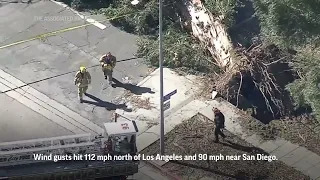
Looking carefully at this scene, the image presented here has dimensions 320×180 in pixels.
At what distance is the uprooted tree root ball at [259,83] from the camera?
20625mm

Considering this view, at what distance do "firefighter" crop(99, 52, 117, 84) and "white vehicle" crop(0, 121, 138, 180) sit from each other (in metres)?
4.08

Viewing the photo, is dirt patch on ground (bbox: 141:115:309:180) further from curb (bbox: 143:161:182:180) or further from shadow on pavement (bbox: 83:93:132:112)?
shadow on pavement (bbox: 83:93:132:112)

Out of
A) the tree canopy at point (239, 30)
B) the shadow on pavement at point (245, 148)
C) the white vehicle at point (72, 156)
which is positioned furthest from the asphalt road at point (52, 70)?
the shadow on pavement at point (245, 148)

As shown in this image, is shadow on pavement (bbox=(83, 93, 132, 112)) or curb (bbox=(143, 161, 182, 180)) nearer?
curb (bbox=(143, 161, 182, 180))

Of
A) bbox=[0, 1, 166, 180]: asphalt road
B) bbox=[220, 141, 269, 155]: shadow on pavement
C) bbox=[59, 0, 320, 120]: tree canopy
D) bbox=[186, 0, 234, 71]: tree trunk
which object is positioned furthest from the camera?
bbox=[186, 0, 234, 71]: tree trunk

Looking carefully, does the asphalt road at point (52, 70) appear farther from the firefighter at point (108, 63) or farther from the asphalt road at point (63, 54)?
the firefighter at point (108, 63)

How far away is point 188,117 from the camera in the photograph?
806 inches

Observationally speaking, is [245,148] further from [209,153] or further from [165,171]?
[165,171]

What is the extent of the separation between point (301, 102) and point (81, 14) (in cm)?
955

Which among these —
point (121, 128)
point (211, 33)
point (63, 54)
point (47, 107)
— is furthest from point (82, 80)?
point (211, 33)

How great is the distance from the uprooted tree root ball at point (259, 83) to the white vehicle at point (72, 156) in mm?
4410

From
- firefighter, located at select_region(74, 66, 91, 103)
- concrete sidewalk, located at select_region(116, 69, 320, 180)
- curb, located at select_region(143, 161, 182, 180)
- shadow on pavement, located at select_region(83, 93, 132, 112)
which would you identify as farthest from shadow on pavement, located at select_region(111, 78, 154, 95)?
curb, located at select_region(143, 161, 182, 180)

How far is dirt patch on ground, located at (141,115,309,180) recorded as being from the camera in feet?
60.5

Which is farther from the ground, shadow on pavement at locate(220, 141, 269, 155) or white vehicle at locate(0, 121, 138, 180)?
white vehicle at locate(0, 121, 138, 180)
